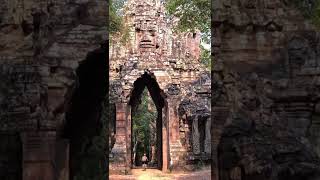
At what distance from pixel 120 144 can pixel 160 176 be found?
209 centimetres

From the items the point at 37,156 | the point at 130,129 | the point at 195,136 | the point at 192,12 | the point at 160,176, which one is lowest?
the point at 160,176

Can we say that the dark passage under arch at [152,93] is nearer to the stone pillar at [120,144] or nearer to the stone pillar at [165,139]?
the stone pillar at [165,139]

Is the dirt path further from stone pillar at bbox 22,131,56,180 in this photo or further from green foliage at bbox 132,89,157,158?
stone pillar at bbox 22,131,56,180

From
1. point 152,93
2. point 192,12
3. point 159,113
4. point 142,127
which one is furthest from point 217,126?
point 142,127

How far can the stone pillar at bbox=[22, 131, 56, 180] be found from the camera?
7.07 meters

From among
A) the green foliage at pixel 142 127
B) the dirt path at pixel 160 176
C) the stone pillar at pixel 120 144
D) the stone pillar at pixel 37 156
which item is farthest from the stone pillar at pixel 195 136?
the stone pillar at pixel 37 156

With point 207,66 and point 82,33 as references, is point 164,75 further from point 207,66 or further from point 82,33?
point 82,33

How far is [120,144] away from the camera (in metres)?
19.0

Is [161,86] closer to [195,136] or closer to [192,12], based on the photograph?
[195,136]

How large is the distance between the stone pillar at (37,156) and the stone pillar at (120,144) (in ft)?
37.8

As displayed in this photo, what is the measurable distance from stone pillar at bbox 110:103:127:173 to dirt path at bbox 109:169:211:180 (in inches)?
26.1

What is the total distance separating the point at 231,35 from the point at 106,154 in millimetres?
3061

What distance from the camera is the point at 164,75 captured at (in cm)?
1964

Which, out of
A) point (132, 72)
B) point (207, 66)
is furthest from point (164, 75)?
point (207, 66)
